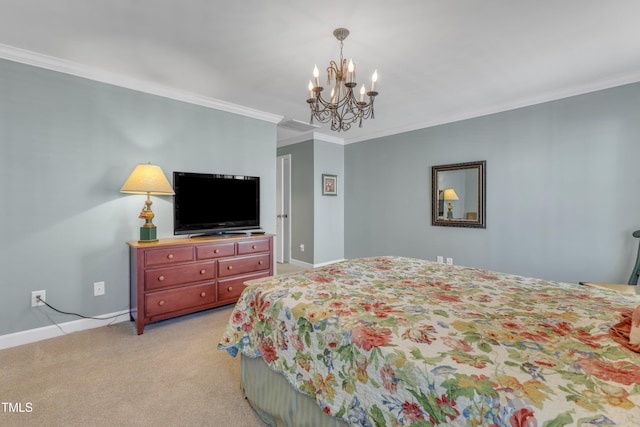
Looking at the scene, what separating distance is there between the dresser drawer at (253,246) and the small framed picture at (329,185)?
78.3 inches

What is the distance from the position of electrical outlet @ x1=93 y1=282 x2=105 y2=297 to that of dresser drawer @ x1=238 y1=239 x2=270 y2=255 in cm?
130

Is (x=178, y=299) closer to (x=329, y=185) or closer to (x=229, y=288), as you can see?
(x=229, y=288)

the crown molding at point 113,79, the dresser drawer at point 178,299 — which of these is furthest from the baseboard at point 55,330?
the crown molding at point 113,79

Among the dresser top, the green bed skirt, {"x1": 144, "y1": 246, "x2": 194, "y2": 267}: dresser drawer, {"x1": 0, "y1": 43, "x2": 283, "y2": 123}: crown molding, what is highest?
{"x1": 0, "y1": 43, "x2": 283, "y2": 123}: crown molding

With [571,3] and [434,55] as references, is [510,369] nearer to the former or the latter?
[571,3]

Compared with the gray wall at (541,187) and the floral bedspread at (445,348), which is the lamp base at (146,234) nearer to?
the floral bedspread at (445,348)

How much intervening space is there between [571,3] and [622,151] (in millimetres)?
1877

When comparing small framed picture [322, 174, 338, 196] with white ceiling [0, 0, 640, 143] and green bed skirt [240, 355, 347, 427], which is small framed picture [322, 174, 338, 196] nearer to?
white ceiling [0, 0, 640, 143]

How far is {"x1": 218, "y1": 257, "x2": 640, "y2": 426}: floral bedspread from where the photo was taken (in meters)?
0.73

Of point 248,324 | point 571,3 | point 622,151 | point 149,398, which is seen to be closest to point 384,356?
point 248,324

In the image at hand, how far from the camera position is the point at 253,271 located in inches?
132

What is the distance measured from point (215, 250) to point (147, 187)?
34.5 inches

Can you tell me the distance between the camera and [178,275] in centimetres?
279

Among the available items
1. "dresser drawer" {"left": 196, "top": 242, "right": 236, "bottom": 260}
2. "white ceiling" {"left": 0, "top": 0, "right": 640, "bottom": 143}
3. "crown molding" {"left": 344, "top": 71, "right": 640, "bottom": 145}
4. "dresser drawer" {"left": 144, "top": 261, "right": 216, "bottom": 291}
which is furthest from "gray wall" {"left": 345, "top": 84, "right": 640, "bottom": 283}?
"dresser drawer" {"left": 144, "top": 261, "right": 216, "bottom": 291}
